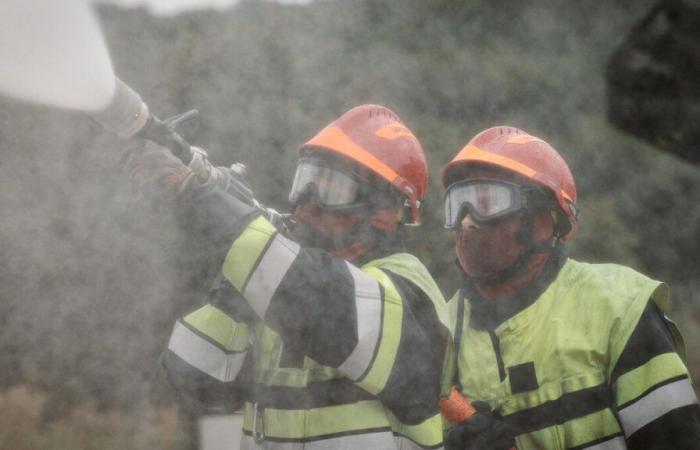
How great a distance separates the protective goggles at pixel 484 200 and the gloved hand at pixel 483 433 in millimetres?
519

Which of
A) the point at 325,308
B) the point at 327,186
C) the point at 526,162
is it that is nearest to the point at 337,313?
the point at 325,308

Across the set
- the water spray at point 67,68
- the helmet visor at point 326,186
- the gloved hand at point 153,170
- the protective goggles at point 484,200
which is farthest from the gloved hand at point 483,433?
the water spray at point 67,68

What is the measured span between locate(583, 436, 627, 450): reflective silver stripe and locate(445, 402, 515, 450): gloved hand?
213 millimetres

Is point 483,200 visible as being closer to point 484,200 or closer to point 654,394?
point 484,200

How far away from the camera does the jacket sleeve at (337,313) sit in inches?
79.0

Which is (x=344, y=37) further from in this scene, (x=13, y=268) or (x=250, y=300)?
(x=250, y=300)

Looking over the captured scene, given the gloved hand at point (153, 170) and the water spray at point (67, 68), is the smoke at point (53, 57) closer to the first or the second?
the water spray at point (67, 68)

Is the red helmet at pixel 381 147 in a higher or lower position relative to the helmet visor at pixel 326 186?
higher

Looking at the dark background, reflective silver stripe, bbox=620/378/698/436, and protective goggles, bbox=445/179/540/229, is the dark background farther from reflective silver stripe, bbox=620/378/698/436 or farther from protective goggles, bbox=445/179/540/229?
reflective silver stripe, bbox=620/378/698/436

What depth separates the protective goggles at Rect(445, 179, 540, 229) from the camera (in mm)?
2572

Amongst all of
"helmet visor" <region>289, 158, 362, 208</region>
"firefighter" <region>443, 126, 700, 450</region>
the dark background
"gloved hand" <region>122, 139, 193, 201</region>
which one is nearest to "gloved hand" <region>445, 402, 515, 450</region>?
"firefighter" <region>443, 126, 700, 450</region>

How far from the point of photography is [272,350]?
2.36m

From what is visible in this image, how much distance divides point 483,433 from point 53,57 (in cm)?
135

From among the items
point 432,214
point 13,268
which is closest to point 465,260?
point 13,268
